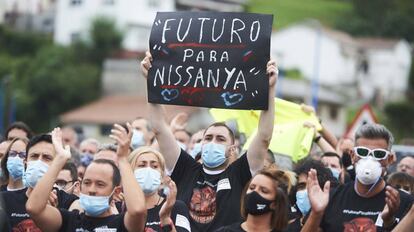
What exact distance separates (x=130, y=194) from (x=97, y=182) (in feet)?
1.22

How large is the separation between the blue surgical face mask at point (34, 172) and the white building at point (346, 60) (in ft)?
259

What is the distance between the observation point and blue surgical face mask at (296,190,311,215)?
9268mm

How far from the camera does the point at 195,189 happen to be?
9445 mm

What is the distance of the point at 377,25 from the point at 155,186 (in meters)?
105

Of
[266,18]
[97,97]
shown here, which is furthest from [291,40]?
[266,18]

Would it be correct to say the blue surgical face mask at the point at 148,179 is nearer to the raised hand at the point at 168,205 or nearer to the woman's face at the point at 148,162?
the woman's face at the point at 148,162

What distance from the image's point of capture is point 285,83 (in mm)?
74688

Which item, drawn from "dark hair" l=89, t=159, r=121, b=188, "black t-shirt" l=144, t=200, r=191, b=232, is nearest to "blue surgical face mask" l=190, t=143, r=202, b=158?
"black t-shirt" l=144, t=200, r=191, b=232

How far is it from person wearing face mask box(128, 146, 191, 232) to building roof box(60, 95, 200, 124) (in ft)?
182

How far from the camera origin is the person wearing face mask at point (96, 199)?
7.96 metres

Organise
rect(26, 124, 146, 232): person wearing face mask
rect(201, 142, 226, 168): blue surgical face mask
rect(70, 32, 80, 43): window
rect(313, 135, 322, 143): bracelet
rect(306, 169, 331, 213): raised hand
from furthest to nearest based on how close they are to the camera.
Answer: rect(70, 32, 80, 43): window
rect(313, 135, 322, 143): bracelet
rect(201, 142, 226, 168): blue surgical face mask
rect(26, 124, 146, 232): person wearing face mask
rect(306, 169, 331, 213): raised hand

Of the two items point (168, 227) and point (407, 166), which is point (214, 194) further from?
point (407, 166)

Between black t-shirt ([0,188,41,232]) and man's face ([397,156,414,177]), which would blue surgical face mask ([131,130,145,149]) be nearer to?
man's face ([397,156,414,177])

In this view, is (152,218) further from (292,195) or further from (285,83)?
(285,83)
